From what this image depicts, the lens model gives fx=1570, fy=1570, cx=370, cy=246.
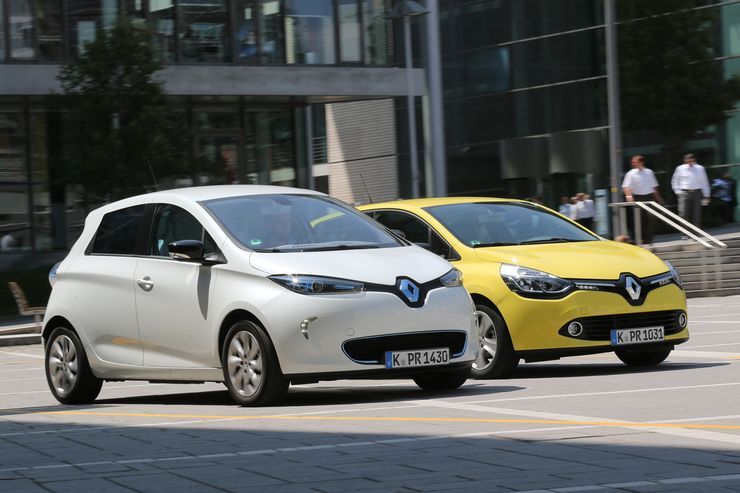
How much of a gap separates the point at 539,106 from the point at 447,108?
12.3ft

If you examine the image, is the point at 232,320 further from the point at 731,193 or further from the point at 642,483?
the point at 731,193

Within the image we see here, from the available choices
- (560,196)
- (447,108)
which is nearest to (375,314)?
(560,196)

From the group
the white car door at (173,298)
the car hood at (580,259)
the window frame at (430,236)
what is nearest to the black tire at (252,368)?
the white car door at (173,298)

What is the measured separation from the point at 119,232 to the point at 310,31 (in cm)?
2677

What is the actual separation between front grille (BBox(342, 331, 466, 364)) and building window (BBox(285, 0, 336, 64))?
27.8 metres

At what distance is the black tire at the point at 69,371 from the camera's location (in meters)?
12.0

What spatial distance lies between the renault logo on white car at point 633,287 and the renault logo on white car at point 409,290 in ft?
Result: 7.59

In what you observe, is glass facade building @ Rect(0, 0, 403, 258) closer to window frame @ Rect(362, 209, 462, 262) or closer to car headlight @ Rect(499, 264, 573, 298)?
window frame @ Rect(362, 209, 462, 262)

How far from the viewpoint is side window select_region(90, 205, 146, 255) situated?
11.8 metres

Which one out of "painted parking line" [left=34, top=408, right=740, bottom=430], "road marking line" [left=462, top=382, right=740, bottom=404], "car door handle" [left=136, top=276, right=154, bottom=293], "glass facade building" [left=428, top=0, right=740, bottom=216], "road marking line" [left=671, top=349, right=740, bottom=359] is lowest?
"road marking line" [left=671, top=349, right=740, bottom=359]

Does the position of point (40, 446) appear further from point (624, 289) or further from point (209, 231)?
point (624, 289)

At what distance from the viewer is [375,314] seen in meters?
10.2

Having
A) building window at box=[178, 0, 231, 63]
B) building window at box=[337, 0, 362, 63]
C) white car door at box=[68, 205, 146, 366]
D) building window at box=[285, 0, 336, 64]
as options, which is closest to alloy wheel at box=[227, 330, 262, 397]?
white car door at box=[68, 205, 146, 366]

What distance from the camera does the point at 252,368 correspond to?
33.9 feet
